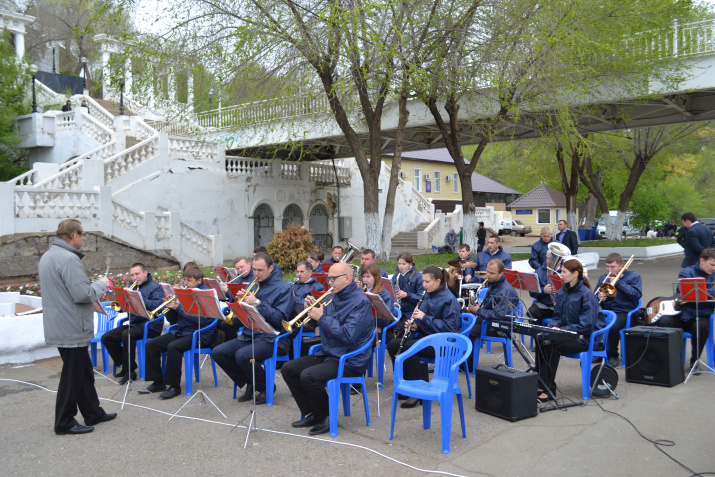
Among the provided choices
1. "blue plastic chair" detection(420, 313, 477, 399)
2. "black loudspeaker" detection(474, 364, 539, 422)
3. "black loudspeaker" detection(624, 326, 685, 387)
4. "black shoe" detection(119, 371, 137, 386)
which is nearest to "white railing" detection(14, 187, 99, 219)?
"black shoe" detection(119, 371, 137, 386)

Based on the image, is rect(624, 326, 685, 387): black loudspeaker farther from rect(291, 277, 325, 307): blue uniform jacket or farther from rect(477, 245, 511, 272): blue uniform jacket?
rect(291, 277, 325, 307): blue uniform jacket

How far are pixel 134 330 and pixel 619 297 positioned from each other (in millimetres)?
6521

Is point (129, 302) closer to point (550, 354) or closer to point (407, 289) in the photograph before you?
point (407, 289)

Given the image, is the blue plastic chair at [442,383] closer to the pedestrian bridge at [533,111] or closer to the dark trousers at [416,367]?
the dark trousers at [416,367]

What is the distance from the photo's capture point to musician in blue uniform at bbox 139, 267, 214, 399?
710 centimetres

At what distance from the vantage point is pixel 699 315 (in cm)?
750

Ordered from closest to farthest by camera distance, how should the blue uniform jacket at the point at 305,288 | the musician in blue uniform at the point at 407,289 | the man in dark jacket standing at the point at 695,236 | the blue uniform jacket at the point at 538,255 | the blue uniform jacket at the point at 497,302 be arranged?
1. the blue uniform jacket at the point at 497,302
2. the musician in blue uniform at the point at 407,289
3. the blue uniform jacket at the point at 305,288
4. the man in dark jacket standing at the point at 695,236
5. the blue uniform jacket at the point at 538,255

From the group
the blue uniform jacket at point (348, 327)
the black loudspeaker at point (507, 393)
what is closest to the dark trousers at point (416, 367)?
the black loudspeaker at point (507, 393)

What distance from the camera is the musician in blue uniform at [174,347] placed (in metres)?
7.10

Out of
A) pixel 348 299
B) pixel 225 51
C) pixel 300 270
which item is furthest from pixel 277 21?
pixel 348 299

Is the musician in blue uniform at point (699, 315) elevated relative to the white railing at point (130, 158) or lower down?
lower down

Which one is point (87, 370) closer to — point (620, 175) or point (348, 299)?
point (348, 299)

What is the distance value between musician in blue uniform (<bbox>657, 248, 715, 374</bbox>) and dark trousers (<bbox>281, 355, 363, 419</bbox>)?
4509 millimetres

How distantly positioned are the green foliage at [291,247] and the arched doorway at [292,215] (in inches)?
353
